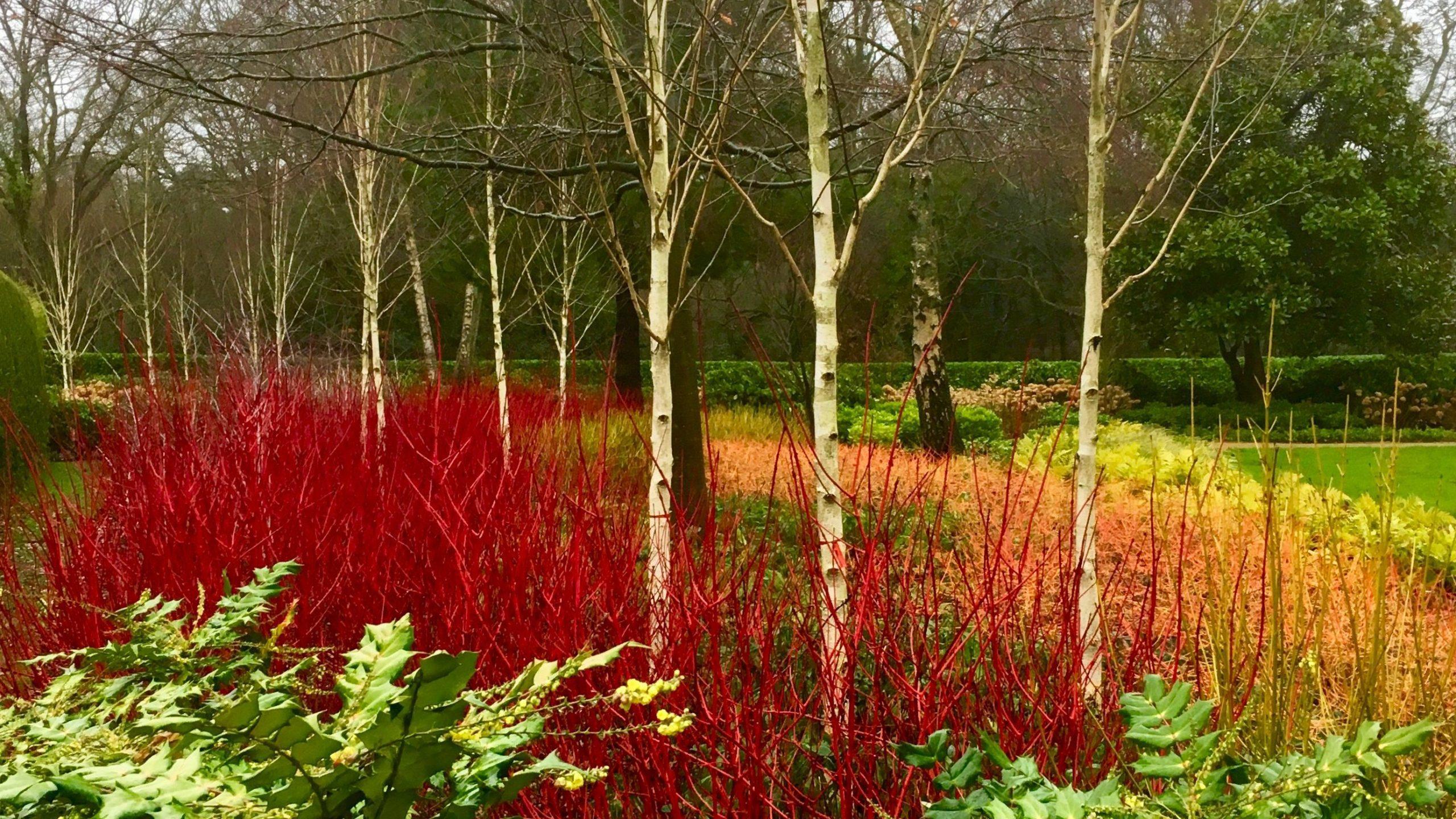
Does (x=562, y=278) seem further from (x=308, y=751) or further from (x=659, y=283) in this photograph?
(x=308, y=751)

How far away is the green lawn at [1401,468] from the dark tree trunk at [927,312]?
9.11 feet

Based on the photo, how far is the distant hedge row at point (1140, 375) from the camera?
16453 mm

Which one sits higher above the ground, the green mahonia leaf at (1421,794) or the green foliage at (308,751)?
the green foliage at (308,751)

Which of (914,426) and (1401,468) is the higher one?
(914,426)

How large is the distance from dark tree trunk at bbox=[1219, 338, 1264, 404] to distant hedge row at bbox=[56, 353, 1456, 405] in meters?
0.51

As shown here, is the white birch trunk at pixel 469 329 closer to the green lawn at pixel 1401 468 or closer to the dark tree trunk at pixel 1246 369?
the green lawn at pixel 1401 468

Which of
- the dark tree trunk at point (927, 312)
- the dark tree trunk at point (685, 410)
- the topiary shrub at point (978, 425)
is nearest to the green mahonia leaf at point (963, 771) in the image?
the dark tree trunk at point (685, 410)

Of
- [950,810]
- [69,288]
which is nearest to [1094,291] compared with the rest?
[950,810]

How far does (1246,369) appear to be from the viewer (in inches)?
758

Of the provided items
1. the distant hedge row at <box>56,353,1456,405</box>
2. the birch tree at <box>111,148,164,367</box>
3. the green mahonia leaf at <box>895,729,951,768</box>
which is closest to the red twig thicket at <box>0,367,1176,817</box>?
the green mahonia leaf at <box>895,729,951,768</box>

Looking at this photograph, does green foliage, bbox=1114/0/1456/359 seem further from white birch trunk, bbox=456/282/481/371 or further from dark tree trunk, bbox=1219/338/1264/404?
white birch trunk, bbox=456/282/481/371

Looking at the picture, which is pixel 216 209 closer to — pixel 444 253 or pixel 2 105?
pixel 2 105

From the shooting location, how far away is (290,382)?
7.41 metres

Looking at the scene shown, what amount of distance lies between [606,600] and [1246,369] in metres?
20.2
